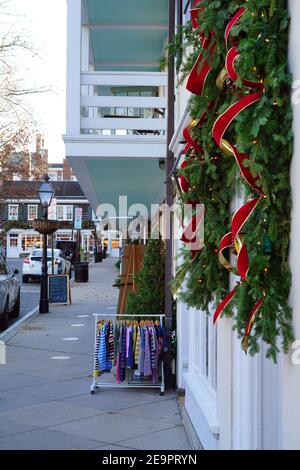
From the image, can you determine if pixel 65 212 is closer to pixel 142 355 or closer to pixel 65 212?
pixel 65 212

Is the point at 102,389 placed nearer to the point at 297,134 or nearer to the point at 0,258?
the point at 297,134

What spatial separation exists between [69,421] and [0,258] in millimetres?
9806

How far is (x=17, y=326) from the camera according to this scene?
1455 cm

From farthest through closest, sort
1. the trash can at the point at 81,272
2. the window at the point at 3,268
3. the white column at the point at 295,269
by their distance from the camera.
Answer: the trash can at the point at 81,272
the window at the point at 3,268
the white column at the point at 295,269

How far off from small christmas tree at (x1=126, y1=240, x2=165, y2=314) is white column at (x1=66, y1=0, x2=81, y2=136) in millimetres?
2251

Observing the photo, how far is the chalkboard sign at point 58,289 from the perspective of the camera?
755 inches

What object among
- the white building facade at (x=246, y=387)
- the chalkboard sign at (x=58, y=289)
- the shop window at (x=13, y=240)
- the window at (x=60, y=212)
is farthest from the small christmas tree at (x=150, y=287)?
the window at (x=60, y=212)

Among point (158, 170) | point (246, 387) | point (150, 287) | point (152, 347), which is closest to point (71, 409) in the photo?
point (152, 347)

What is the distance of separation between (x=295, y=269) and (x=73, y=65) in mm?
7371

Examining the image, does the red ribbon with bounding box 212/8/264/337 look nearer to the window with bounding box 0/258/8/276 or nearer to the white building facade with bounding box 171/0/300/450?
the white building facade with bounding box 171/0/300/450

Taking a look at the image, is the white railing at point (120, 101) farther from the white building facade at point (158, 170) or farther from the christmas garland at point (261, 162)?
the christmas garland at point (261, 162)

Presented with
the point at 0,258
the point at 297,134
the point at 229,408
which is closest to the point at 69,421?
the point at 229,408

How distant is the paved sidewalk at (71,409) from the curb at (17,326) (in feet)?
3.64

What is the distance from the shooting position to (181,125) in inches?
251
